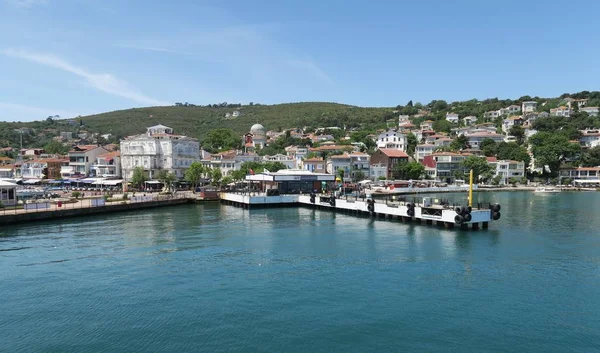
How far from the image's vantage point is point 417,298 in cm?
1956

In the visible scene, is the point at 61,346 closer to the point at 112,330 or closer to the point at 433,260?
the point at 112,330

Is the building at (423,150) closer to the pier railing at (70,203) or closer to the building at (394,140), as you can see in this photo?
the building at (394,140)

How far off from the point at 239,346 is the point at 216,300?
4600 millimetres

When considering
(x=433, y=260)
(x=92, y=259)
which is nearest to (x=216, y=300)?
(x=92, y=259)

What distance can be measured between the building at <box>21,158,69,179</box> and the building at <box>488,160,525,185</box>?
93.7 meters

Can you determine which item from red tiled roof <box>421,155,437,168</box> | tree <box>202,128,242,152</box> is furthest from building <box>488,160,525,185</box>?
tree <box>202,128,242,152</box>

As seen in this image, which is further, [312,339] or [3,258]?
[3,258]

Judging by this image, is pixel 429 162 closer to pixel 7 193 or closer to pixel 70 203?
pixel 70 203

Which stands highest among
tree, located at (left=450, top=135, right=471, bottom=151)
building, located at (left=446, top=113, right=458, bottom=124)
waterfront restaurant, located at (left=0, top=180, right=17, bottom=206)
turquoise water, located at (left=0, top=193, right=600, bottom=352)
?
building, located at (left=446, top=113, right=458, bottom=124)

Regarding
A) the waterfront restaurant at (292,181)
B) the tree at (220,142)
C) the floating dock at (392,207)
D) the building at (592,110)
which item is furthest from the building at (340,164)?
the building at (592,110)

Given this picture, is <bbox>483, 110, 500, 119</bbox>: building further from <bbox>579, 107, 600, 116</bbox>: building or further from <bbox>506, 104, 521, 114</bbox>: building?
<bbox>579, 107, 600, 116</bbox>: building

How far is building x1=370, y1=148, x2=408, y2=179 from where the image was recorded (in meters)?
93.3

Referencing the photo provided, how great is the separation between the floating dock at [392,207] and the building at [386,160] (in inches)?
1586

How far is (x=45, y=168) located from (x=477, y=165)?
3546 inches
